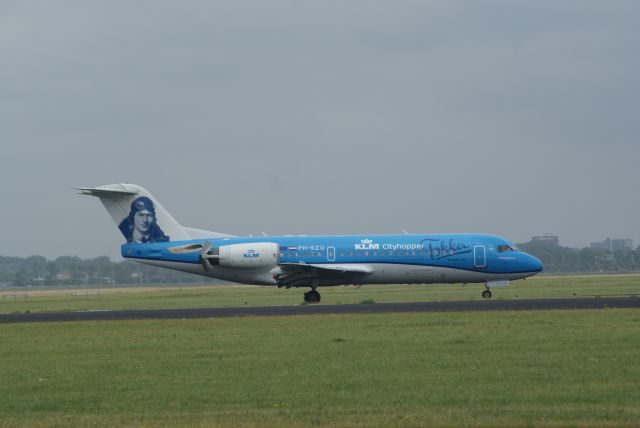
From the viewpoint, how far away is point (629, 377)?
17.9 metres

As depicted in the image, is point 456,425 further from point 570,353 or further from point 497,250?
point 497,250

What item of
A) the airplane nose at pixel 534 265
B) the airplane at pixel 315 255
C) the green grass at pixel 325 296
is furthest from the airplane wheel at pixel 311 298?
the airplane nose at pixel 534 265

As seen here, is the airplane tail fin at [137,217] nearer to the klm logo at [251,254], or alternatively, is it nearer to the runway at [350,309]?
the klm logo at [251,254]

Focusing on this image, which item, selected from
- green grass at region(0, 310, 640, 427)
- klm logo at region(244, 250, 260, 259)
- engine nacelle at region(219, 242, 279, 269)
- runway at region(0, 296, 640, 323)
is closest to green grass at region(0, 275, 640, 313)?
engine nacelle at region(219, 242, 279, 269)

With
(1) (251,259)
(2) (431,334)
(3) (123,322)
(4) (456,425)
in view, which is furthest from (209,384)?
(1) (251,259)

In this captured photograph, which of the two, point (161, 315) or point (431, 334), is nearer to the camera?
point (431, 334)

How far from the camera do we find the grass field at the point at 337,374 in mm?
15250

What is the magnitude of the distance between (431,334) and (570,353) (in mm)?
5689

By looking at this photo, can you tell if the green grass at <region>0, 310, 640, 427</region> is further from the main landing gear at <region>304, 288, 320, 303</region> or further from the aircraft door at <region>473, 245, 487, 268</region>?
the aircraft door at <region>473, 245, 487, 268</region>

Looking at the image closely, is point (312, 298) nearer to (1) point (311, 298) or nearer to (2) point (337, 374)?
(1) point (311, 298)

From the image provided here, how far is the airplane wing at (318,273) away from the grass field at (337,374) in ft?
58.2

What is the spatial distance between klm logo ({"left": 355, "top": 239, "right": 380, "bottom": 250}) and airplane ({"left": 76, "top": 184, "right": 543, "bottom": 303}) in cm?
5

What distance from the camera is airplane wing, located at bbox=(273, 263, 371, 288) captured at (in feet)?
161

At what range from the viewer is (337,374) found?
19500mm
